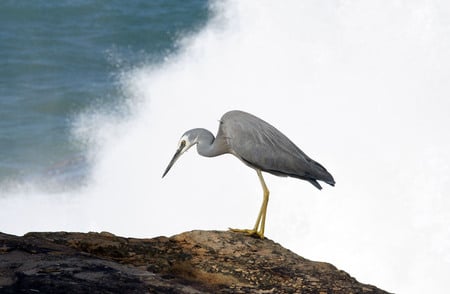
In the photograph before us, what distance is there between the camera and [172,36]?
17328 mm

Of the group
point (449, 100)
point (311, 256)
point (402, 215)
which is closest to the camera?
point (311, 256)

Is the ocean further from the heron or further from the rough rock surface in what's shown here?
the rough rock surface

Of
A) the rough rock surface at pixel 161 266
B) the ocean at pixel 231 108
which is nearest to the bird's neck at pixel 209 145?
the rough rock surface at pixel 161 266

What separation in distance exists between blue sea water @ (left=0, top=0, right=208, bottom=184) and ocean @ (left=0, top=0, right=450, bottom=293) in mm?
30

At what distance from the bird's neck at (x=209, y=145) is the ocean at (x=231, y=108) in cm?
461

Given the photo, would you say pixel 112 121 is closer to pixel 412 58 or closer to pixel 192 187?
pixel 192 187

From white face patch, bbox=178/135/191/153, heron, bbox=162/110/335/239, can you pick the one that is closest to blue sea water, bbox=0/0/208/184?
white face patch, bbox=178/135/191/153

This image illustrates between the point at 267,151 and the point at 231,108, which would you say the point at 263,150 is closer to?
the point at 267,151

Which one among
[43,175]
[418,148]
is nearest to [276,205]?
[418,148]

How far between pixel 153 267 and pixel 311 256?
603cm

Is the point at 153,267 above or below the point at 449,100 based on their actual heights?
below

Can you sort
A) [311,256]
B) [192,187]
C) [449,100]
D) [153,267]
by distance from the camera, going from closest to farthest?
1. [153,267]
2. [311,256]
3. [192,187]
4. [449,100]

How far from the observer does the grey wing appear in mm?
6168

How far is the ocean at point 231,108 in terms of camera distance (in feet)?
38.3
